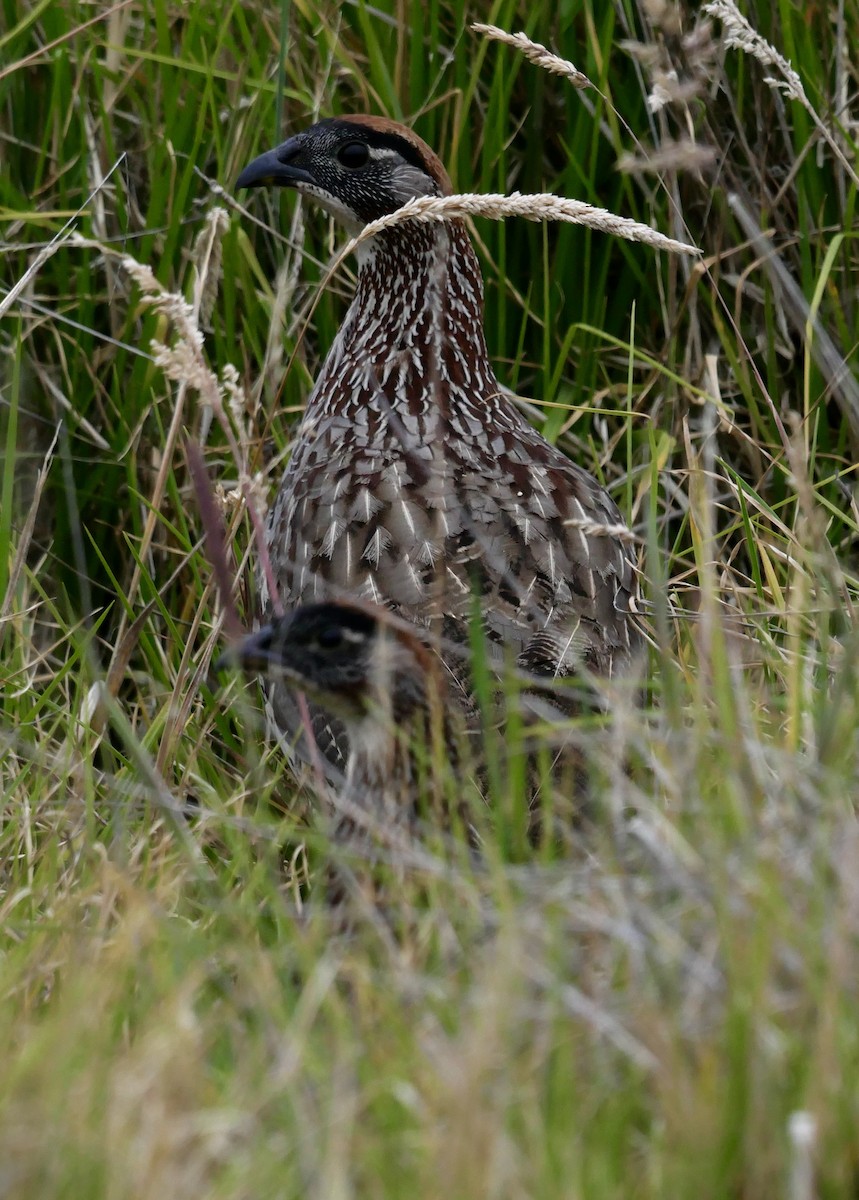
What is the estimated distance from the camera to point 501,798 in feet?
9.22

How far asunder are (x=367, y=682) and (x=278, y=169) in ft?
6.31

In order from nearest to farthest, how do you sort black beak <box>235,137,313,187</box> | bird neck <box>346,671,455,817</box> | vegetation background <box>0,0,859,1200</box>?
vegetation background <box>0,0,859,1200</box> < bird neck <box>346,671,455,817</box> < black beak <box>235,137,313,187</box>

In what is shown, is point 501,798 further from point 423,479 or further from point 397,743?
Answer: point 423,479

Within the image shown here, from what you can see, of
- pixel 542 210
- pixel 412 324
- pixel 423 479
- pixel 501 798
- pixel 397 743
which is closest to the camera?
pixel 501 798

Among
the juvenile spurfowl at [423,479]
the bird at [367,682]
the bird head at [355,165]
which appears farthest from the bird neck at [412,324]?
the bird at [367,682]

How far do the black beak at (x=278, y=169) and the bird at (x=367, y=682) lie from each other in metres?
1.75

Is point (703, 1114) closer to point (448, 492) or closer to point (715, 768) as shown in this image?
point (715, 768)

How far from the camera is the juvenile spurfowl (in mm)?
3959

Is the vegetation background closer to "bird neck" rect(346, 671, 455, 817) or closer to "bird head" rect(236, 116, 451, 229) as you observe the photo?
"bird head" rect(236, 116, 451, 229)

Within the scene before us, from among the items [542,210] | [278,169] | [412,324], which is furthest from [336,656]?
[278,169]

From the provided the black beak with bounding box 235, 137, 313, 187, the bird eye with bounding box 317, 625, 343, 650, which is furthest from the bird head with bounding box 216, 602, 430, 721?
the black beak with bounding box 235, 137, 313, 187

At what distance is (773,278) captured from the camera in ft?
14.9

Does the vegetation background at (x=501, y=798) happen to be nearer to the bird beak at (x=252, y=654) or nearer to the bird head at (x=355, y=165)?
the bird head at (x=355, y=165)

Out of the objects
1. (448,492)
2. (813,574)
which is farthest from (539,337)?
(813,574)
